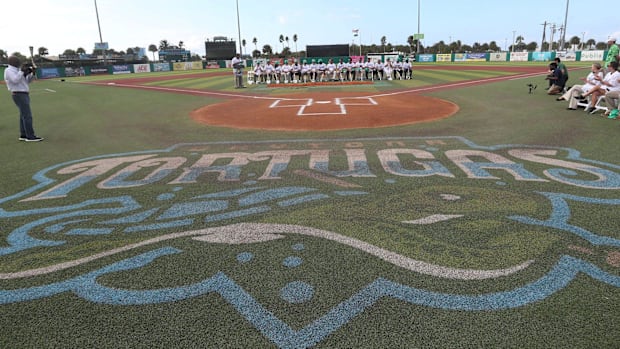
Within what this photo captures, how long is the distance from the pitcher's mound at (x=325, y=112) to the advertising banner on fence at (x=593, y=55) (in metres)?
46.6

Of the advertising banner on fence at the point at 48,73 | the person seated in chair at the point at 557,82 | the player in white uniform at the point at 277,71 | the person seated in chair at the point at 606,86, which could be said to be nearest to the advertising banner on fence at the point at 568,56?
the player in white uniform at the point at 277,71

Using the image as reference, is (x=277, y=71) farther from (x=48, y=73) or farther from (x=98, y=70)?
(x=98, y=70)

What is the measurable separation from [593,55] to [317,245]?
61812 mm

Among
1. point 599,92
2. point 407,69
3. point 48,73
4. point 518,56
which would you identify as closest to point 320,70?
point 407,69

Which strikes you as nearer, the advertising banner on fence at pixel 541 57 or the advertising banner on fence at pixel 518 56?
the advertising banner on fence at pixel 541 57

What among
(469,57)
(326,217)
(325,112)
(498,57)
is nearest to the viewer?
(326,217)

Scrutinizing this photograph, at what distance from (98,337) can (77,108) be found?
17214mm

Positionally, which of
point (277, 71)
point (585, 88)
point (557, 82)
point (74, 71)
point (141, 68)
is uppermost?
point (141, 68)

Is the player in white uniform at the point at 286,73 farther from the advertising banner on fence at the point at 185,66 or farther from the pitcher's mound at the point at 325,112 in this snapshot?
the advertising banner on fence at the point at 185,66

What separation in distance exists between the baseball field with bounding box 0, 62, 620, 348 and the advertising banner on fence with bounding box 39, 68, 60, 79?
161 ft

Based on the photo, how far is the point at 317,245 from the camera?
377cm

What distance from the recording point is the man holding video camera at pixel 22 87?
9.30 metres

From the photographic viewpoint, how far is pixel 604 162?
21.2ft

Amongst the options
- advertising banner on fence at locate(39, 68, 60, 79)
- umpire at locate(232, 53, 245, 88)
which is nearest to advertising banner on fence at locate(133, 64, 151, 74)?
advertising banner on fence at locate(39, 68, 60, 79)
